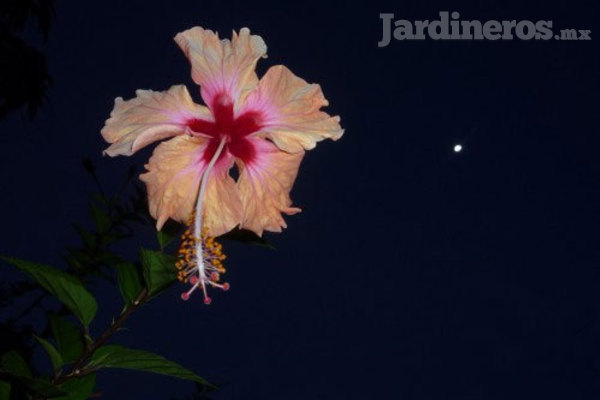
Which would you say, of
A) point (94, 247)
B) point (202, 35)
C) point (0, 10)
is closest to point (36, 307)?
point (94, 247)

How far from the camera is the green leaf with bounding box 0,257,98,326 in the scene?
1066 millimetres

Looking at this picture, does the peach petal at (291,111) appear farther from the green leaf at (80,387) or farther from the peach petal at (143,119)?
the green leaf at (80,387)

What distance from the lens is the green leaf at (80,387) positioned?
1.14m

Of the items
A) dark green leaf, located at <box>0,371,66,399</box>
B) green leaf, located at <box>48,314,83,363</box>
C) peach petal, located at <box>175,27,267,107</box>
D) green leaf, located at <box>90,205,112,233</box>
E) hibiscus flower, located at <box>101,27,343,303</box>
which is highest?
peach petal, located at <box>175,27,267,107</box>

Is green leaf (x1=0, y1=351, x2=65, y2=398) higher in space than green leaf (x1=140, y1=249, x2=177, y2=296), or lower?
lower

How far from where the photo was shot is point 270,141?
4.53 ft

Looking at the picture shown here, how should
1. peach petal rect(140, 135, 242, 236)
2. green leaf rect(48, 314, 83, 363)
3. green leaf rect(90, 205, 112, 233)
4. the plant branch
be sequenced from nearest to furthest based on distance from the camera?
the plant branch → green leaf rect(48, 314, 83, 363) → peach petal rect(140, 135, 242, 236) → green leaf rect(90, 205, 112, 233)

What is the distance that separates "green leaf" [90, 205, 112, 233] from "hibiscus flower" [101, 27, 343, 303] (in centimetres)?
96

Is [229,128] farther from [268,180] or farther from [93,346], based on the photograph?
[93,346]

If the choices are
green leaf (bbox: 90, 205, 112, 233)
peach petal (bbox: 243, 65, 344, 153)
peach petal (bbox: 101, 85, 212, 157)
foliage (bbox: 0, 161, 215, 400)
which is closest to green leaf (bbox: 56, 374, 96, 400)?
foliage (bbox: 0, 161, 215, 400)

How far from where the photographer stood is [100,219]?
85.3 inches

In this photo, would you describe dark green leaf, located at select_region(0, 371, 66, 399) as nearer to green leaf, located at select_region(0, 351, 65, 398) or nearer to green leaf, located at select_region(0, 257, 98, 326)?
green leaf, located at select_region(0, 351, 65, 398)

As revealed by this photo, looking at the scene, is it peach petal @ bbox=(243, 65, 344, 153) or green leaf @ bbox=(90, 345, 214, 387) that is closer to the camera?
green leaf @ bbox=(90, 345, 214, 387)

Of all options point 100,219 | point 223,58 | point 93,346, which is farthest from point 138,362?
point 100,219
